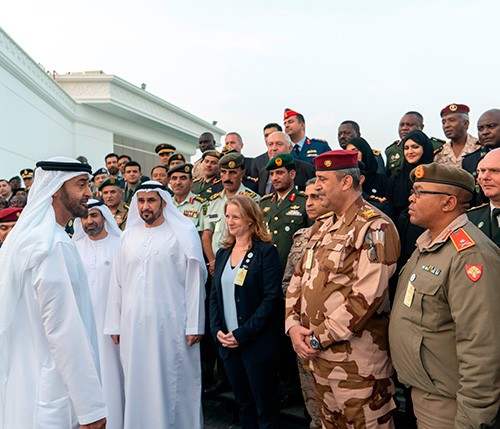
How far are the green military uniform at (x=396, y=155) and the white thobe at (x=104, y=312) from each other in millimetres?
3378

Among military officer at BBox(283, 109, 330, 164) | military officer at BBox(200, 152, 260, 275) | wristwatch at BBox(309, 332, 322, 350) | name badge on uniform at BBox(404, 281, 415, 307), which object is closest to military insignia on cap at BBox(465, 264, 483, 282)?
name badge on uniform at BBox(404, 281, 415, 307)

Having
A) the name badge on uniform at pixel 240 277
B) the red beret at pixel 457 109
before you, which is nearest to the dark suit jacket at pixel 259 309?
the name badge on uniform at pixel 240 277

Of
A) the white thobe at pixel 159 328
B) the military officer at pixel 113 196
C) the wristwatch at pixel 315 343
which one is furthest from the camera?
the military officer at pixel 113 196

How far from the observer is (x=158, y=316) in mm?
3584

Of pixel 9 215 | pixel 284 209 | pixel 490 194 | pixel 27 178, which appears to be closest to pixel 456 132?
pixel 284 209

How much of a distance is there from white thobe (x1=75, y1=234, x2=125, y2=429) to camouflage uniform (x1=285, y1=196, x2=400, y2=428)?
2.12m

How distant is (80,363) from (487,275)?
2.06 metres

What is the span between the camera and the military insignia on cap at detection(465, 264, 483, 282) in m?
1.93

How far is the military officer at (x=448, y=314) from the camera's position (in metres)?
1.86

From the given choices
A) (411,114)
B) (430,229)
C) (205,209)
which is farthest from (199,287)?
(411,114)

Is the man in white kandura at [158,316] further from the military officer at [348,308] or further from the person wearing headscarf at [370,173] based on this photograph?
the person wearing headscarf at [370,173]

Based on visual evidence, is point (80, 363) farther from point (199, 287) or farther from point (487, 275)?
point (487, 275)

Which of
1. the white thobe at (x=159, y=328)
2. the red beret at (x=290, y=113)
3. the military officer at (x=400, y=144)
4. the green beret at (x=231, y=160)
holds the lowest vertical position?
the white thobe at (x=159, y=328)

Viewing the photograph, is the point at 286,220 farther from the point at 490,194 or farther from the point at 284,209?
the point at 490,194
